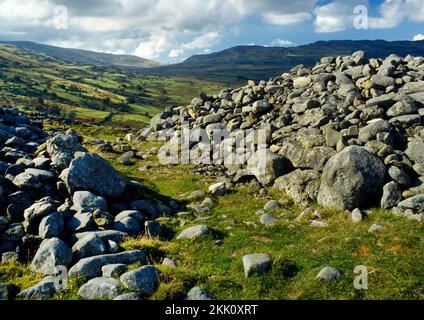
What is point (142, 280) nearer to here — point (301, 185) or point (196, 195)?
point (196, 195)

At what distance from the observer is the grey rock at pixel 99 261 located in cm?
1808

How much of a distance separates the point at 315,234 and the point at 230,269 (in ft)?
21.8

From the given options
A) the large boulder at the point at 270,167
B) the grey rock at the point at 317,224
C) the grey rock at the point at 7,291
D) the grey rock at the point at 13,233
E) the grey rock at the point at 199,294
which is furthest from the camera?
the large boulder at the point at 270,167

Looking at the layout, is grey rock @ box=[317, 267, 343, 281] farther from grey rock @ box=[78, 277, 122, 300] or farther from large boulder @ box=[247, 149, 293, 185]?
large boulder @ box=[247, 149, 293, 185]

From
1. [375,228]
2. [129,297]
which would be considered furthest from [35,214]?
[375,228]

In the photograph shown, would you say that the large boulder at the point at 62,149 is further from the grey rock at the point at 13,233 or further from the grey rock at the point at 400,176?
→ the grey rock at the point at 400,176

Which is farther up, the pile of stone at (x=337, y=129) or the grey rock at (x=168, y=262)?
→ the pile of stone at (x=337, y=129)

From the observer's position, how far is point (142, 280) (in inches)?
658

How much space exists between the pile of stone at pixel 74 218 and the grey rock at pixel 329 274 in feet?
24.4

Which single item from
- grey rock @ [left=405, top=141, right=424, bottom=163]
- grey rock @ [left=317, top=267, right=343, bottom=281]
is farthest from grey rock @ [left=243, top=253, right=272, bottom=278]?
grey rock @ [left=405, top=141, right=424, bottom=163]

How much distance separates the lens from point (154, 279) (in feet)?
56.0

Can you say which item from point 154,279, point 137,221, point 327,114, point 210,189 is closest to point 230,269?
point 154,279

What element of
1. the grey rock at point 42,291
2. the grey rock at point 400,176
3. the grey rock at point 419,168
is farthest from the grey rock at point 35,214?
the grey rock at point 419,168

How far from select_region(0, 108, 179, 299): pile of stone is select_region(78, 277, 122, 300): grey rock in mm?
41
